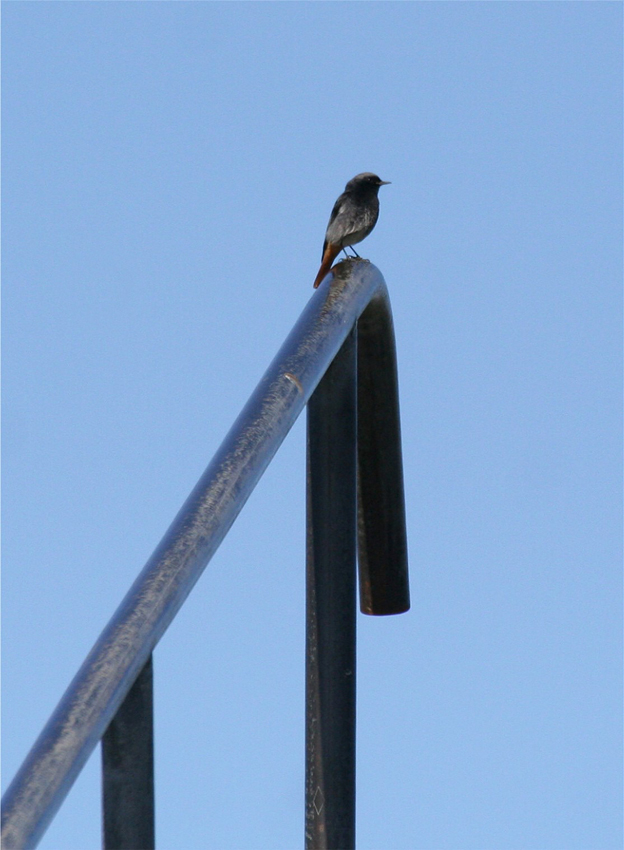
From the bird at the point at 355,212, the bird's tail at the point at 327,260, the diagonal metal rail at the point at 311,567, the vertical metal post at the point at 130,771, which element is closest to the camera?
the diagonal metal rail at the point at 311,567

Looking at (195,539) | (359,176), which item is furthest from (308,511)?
(359,176)

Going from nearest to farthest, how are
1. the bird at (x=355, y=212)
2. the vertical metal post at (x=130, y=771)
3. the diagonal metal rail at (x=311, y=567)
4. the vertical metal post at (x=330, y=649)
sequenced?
the diagonal metal rail at (x=311, y=567)
the vertical metal post at (x=130, y=771)
the vertical metal post at (x=330, y=649)
the bird at (x=355, y=212)

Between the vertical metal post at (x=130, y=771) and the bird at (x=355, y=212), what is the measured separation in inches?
222

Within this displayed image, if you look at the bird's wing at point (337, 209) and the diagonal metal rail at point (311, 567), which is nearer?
the diagonal metal rail at point (311, 567)

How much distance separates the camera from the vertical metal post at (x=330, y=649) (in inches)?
135

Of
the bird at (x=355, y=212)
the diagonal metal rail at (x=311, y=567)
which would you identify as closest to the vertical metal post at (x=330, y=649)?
the diagonal metal rail at (x=311, y=567)

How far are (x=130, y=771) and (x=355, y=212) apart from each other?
249 inches

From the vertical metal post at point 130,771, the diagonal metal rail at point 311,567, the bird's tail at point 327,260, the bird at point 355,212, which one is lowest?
the vertical metal post at point 130,771

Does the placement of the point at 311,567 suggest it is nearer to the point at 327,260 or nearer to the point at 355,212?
the point at 327,260

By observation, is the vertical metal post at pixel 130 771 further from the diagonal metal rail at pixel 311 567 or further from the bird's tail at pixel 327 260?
the bird's tail at pixel 327 260

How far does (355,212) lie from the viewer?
827 cm

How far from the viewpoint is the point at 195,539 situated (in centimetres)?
244

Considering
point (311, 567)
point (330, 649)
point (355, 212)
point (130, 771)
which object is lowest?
point (130, 771)

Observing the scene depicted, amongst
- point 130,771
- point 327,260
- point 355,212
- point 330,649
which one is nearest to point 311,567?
point 330,649
